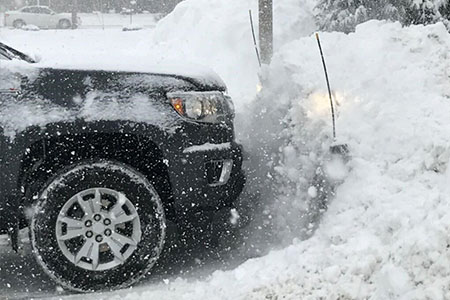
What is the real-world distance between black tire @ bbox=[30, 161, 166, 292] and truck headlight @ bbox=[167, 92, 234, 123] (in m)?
0.54

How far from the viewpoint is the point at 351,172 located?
460 centimetres

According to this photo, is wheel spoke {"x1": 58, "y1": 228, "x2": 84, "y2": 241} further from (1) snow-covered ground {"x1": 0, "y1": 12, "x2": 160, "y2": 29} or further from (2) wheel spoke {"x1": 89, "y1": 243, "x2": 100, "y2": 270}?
(1) snow-covered ground {"x1": 0, "y1": 12, "x2": 160, "y2": 29}

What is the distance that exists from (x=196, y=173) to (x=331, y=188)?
120 centimetres

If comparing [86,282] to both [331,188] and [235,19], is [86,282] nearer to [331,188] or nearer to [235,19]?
[331,188]

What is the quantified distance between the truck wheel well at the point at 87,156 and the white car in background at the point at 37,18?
3505cm

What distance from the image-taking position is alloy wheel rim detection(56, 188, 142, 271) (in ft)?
13.0

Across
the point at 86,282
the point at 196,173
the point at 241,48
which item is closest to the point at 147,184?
the point at 196,173

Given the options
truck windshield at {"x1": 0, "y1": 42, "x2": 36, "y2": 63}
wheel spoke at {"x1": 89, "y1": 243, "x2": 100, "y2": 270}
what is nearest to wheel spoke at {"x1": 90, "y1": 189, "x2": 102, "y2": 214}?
wheel spoke at {"x1": 89, "y1": 243, "x2": 100, "y2": 270}

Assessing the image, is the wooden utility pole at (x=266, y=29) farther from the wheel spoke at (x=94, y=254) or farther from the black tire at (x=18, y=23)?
the black tire at (x=18, y=23)

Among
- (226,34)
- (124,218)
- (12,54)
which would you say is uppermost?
(12,54)

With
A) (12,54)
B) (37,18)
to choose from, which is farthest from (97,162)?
(37,18)

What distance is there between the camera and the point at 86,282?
13.0ft

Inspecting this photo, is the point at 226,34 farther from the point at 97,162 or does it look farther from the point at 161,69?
the point at 97,162

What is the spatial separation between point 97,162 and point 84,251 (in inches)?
23.4
